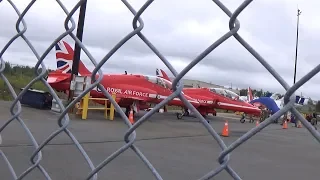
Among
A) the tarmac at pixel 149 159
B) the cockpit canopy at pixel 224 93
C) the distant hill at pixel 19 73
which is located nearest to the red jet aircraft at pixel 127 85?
the cockpit canopy at pixel 224 93

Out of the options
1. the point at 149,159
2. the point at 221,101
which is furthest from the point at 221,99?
the point at 149,159

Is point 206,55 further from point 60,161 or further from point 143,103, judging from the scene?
point 143,103

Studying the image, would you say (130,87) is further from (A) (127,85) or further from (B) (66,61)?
(B) (66,61)

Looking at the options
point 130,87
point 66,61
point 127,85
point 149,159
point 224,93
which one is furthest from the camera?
point 224,93

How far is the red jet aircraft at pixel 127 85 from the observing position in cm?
1830

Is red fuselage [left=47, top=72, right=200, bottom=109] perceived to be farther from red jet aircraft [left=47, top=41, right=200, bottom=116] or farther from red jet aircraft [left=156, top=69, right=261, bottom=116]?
red jet aircraft [left=156, top=69, right=261, bottom=116]

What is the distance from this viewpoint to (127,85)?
62.0 feet

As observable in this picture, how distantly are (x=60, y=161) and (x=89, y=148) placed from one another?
5.60 feet

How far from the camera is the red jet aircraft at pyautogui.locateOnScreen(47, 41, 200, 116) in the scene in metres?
18.3

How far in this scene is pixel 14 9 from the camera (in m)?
1.90

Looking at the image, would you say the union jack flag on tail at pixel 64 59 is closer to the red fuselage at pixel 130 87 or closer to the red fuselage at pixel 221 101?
the red fuselage at pixel 130 87

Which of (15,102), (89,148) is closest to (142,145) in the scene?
(89,148)

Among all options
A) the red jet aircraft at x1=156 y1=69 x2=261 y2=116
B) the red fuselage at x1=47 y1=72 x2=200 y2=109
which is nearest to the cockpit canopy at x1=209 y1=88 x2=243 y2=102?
the red jet aircraft at x1=156 y1=69 x2=261 y2=116

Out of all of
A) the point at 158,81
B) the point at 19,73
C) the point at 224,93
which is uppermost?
the point at 19,73
